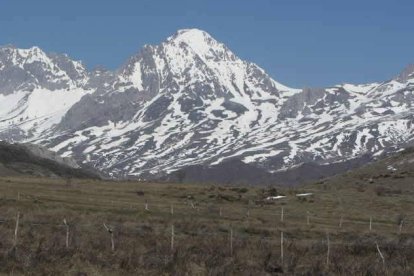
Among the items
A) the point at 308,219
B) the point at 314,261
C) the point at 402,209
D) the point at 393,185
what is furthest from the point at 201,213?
the point at 393,185

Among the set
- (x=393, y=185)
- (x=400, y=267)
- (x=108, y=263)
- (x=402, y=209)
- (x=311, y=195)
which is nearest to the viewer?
(x=108, y=263)

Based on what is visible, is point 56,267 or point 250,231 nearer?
point 56,267

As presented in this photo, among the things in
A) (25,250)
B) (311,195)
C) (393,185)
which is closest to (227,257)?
(25,250)

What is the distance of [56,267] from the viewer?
119ft

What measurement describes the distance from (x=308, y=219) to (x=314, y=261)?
42.0 m

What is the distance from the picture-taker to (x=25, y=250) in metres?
42.1

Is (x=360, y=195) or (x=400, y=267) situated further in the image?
(x=360, y=195)

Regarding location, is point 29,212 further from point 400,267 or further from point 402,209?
point 402,209

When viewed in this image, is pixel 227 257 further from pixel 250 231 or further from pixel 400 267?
pixel 250 231

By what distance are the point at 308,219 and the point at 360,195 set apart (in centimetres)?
4994

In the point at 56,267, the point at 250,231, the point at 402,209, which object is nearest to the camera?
the point at 56,267

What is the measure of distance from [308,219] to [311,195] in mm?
45842

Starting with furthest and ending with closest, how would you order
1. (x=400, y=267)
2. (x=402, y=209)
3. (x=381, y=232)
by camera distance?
(x=402, y=209)
(x=381, y=232)
(x=400, y=267)

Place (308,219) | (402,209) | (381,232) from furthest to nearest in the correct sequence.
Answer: (402,209) < (308,219) < (381,232)
